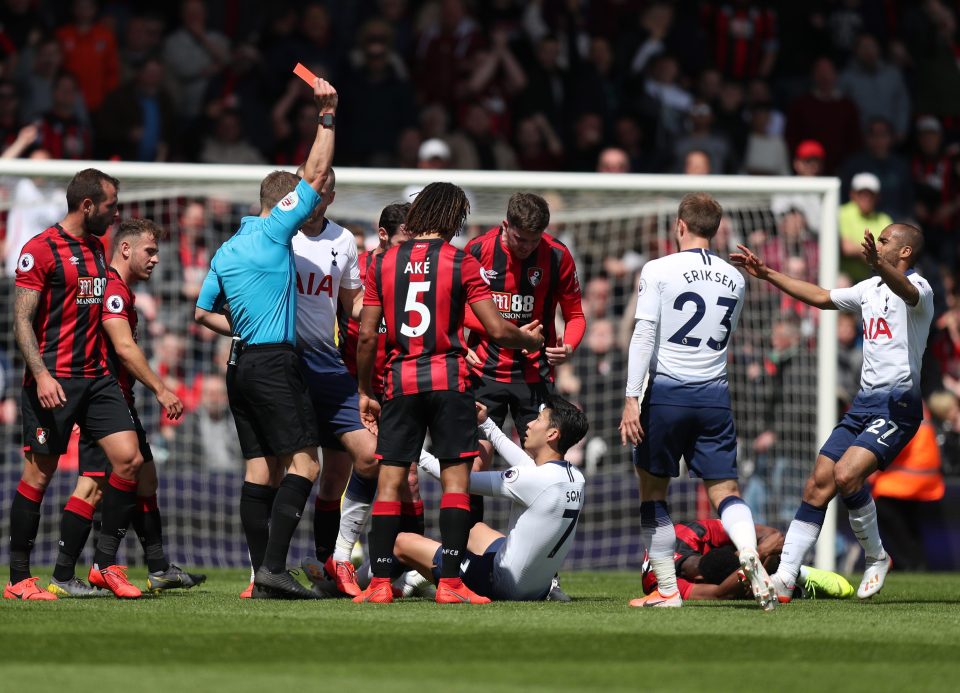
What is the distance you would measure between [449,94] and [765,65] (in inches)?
166

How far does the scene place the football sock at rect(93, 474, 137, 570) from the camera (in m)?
8.59

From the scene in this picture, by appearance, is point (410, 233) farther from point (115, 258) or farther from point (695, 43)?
point (695, 43)

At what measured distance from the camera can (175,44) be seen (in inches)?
655

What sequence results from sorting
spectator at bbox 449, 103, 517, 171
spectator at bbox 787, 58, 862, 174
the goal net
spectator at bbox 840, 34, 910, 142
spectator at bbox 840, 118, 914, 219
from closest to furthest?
1. the goal net
2. spectator at bbox 449, 103, 517, 171
3. spectator at bbox 840, 118, 914, 219
4. spectator at bbox 787, 58, 862, 174
5. spectator at bbox 840, 34, 910, 142

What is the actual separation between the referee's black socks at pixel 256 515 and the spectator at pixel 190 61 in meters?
8.92

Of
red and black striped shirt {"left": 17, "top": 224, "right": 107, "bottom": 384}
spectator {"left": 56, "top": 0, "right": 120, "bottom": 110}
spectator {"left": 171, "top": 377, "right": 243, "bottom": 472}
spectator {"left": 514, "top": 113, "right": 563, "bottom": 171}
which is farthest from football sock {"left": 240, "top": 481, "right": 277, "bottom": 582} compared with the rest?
spectator {"left": 514, "top": 113, "right": 563, "bottom": 171}

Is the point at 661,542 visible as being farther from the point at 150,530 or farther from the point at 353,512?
the point at 150,530

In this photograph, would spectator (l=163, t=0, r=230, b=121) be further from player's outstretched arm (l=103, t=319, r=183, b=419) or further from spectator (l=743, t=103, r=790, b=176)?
player's outstretched arm (l=103, t=319, r=183, b=419)

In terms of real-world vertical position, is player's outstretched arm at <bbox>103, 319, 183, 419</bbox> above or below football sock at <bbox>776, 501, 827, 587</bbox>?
above

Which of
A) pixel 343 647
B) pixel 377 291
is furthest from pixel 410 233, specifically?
pixel 343 647

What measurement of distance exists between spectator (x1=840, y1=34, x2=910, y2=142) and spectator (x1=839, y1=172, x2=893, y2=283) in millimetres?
3882

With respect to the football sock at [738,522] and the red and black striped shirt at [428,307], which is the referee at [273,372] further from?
the football sock at [738,522]

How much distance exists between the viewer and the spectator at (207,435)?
13164 mm

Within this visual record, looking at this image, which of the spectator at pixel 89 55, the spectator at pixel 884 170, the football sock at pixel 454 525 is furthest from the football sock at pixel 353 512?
the spectator at pixel 884 170
